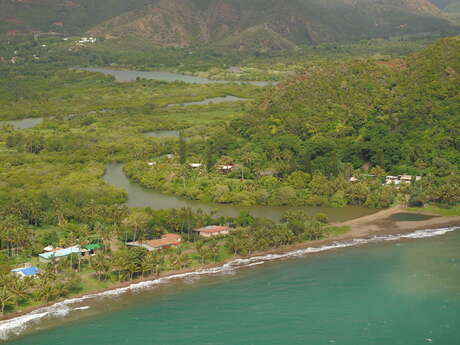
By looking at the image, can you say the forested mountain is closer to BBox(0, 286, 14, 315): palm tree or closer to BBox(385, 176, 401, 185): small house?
BBox(385, 176, 401, 185): small house

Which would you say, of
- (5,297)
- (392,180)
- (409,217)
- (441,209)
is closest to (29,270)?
(5,297)

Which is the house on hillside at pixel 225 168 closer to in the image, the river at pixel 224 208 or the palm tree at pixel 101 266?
the river at pixel 224 208

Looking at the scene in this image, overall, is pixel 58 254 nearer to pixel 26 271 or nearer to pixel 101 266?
pixel 26 271

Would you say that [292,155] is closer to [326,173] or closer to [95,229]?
[326,173]

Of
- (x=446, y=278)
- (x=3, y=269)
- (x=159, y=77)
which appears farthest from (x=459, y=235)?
(x=159, y=77)

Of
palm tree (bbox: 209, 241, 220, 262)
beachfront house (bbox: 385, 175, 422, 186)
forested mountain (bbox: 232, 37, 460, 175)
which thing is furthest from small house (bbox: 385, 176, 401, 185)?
palm tree (bbox: 209, 241, 220, 262)

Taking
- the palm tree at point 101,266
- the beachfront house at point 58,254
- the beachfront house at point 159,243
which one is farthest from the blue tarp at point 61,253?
the beachfront house at point 159,243

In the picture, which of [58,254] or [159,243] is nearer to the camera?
[58,254]
